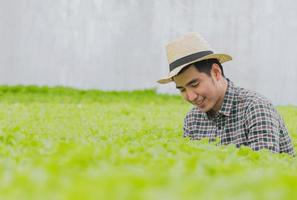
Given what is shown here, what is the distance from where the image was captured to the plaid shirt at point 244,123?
4.90m

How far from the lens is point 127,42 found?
760 inches

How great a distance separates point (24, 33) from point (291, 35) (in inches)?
313

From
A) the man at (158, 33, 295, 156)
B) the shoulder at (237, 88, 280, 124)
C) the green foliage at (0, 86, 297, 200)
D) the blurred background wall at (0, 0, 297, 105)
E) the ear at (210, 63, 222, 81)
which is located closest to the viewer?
the green foliage at (0, 86, 297, 200)

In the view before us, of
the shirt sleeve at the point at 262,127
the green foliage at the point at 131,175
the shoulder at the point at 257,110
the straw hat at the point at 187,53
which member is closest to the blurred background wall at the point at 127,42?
the straw hat at the point at 187,53

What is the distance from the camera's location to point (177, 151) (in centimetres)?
315

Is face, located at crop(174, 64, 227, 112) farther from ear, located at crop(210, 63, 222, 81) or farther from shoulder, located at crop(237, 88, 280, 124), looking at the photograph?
shoulder, located at crop(237, 88, 280, 124)

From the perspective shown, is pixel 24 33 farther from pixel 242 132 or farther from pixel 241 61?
pixel 242 132

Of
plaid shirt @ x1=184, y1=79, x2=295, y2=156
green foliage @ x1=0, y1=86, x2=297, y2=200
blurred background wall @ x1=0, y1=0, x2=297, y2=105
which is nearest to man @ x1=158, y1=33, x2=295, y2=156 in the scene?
Answer: plaid shirt @ x1=184, y1=79, x2=295, y2=156

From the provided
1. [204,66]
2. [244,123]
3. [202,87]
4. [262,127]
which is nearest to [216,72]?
[204,66]

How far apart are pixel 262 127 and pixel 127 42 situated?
1460 centimetres

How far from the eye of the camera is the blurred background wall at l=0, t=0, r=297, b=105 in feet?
62.9

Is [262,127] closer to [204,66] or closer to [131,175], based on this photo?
[204,66]

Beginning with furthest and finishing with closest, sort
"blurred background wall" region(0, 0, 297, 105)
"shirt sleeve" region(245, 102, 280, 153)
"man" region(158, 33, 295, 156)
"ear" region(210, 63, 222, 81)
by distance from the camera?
"blurred background wall" region(0, 0, 297, 105), "ear" region(210, 63, 222, 81), "man" region(158, 33, 295, 156), "shirt sleeve" region(245, 102, 280, 153)

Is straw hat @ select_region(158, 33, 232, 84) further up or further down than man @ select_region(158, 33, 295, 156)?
further up
